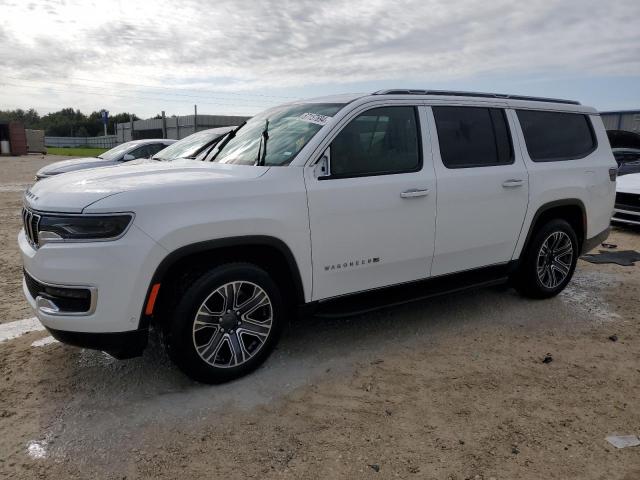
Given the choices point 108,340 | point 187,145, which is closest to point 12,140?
point 187,145

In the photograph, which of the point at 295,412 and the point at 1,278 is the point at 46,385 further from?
the point at 1,278

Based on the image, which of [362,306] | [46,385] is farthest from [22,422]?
[362,306]

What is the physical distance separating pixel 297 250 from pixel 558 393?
1.99 meters

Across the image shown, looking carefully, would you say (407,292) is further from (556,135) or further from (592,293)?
(592,293)

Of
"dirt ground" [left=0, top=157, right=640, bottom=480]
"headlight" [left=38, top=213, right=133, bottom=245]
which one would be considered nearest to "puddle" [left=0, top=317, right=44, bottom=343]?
"dirt ground" [left=0, top=157, right=640, bottom=480]

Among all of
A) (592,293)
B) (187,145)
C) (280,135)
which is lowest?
(592,293)

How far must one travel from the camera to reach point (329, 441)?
2.92 m

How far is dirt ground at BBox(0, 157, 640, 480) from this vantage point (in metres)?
2.73

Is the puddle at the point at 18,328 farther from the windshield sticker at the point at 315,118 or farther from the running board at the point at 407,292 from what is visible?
the windshield sticker at the point at 315,118

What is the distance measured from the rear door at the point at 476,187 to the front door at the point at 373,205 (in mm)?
151

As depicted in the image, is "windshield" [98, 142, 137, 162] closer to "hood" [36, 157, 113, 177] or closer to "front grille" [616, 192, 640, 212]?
"hood" [36, 157, 113, 177]

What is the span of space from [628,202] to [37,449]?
29.4 feet

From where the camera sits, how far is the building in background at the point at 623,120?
77.2 ft

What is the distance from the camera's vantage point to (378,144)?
3.92 meters
